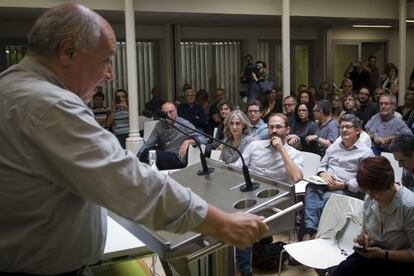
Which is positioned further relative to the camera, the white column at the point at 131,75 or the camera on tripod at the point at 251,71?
the camera on tripod at the point at 251,71

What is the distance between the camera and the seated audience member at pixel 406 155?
3.25 metres

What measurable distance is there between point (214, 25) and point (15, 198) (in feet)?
29.3

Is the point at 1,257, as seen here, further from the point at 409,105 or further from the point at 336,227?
the point at 409,105

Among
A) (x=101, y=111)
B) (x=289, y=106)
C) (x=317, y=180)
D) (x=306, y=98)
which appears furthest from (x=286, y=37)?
(x=317, y=180)

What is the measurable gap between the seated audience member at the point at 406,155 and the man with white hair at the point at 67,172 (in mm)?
2369

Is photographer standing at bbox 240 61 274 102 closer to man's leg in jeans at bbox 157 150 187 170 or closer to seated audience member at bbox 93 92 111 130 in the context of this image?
seated audience member at bbox 93 92 111 130

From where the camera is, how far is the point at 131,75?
6762 mm

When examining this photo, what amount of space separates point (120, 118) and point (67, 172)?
6.38 metres

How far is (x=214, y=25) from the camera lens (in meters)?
9.71

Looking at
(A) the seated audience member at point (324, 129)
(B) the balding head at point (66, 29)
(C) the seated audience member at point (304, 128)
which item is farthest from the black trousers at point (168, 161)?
(B) the balding head at point (66, 29)

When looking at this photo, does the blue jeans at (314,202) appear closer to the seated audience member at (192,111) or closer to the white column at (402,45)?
the seated audience member at (192,111)

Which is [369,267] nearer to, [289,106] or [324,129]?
[324,129]

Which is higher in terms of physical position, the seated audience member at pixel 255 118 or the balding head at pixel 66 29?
the balding head at pixel 66 29

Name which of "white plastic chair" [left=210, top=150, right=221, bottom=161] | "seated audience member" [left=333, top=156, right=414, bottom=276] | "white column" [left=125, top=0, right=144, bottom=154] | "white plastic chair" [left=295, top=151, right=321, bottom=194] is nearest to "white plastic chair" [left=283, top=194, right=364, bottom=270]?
"seated audience member" [left=333, top=156, right=414, bottom=276]
